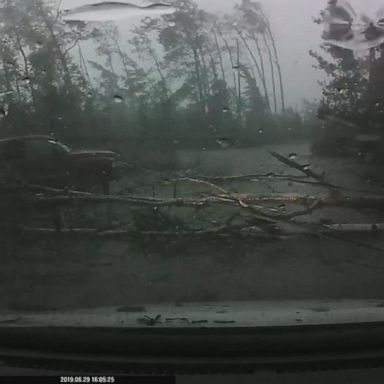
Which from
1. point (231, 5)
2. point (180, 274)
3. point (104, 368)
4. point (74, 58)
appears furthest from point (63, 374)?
point (231, 5)

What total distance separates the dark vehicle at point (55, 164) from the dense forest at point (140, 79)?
0.21 feet

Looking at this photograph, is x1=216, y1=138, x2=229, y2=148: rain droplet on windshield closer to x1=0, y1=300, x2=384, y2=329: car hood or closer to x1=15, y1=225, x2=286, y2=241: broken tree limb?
x1=15, y1=225, x2=286, y2=241: broken tree limb

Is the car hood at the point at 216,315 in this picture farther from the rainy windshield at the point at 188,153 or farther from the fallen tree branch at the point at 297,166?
the fallen tree branch at the point at 297,166

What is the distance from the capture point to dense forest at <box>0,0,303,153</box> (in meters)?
3.91

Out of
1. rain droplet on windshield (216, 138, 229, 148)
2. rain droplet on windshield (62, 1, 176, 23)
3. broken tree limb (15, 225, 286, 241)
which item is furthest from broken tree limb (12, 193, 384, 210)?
rain droplet on windshield (62, 1, 176, 23)

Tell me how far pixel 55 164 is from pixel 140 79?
0.57 metres

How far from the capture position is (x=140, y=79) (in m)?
3.97

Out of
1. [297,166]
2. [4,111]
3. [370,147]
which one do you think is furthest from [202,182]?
[4,111]

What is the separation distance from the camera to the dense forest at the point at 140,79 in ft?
12.8

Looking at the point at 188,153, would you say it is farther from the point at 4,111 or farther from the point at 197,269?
the point at 4,111

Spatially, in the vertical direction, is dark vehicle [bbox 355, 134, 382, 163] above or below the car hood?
above

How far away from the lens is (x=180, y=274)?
4098 mm

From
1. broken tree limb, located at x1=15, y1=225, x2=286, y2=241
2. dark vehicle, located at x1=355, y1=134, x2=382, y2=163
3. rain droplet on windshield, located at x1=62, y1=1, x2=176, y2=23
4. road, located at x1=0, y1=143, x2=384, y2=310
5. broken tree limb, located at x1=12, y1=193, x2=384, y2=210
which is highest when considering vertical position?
rain droplet on windshield, located at x1=62, y1=1, x2=176, y2=23

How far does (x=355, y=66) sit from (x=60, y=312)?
70.5 inches
